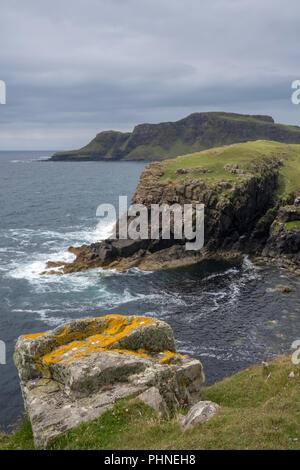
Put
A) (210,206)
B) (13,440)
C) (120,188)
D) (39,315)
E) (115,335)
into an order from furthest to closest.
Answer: (120,188) < (210,206) < (39,315) < (115,335) < (13,440)

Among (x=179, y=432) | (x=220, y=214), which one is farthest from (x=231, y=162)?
(x=179, y=432)

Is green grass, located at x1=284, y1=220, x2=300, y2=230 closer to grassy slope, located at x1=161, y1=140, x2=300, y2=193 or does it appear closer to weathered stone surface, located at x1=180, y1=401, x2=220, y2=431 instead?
grassy slope, located at x1=161, y1=140, x2=300, y2=193

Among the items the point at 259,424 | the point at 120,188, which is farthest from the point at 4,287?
the point at 120,188

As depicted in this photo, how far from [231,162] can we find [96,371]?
92.0 metres

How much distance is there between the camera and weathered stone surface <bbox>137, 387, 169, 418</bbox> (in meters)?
15.8

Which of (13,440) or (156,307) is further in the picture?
(156,307)

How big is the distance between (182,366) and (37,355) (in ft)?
26.9

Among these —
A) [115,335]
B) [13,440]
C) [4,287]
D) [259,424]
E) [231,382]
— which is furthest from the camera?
[4,287]

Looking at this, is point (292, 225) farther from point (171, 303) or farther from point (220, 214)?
point (171, 303)

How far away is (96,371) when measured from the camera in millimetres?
17125

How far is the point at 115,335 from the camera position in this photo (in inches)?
806

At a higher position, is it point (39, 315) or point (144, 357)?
point (144, 357)

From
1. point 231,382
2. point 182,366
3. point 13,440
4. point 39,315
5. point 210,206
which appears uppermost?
point 210,206

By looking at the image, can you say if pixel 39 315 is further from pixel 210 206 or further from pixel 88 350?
pixel 210 206
